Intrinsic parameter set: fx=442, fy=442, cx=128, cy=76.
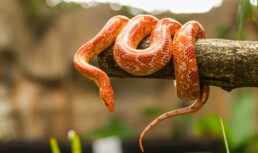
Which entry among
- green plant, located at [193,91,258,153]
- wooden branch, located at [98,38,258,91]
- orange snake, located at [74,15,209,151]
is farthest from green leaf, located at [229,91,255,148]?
wooden branch, located at [98,38,258,91]

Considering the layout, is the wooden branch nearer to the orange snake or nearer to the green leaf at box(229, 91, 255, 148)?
the orange snake

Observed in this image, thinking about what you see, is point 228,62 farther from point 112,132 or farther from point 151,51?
point 112,132

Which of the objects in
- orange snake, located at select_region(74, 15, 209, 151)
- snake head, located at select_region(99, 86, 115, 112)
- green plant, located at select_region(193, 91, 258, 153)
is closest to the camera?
orange snake, located at select_region(74, 15, 209, 151)

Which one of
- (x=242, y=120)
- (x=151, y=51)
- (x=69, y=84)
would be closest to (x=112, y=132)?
(x=69, y=84)

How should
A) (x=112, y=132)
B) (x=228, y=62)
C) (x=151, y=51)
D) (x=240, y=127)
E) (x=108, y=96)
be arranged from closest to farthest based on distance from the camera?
(x=228, y=62)
(x=151, y=51)
(x=108, y=96)
(x=240, y=127)
(x=112, y=132)

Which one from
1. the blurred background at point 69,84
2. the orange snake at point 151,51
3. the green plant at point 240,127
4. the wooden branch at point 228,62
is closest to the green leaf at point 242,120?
the green plant at point 240,127

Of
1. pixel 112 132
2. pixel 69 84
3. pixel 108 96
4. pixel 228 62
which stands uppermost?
pixel 228 62
